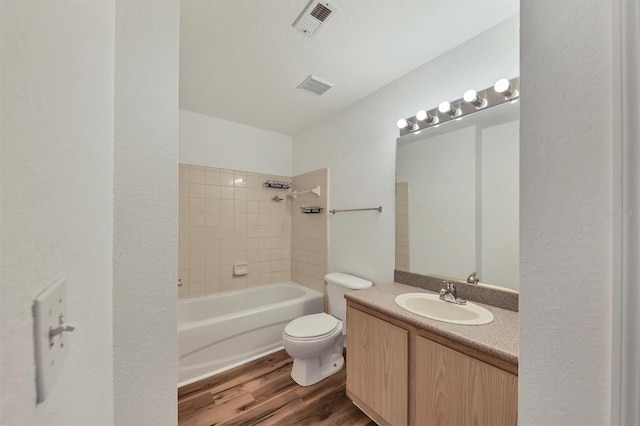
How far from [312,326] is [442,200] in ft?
4.41

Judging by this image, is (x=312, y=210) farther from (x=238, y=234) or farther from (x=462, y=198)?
(x=462, y=198)

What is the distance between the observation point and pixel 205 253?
2.61 m

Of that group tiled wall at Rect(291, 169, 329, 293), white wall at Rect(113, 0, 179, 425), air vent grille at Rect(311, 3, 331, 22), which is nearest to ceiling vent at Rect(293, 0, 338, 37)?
air vent grille at Rect(311, 3, 331, 22)

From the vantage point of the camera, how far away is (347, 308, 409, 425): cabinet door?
1.28 metres

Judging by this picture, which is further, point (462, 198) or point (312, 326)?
point (312, 326)

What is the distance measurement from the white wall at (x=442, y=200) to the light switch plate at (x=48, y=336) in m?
1.73

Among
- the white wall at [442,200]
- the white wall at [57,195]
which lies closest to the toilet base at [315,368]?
the white wall at [442,200]

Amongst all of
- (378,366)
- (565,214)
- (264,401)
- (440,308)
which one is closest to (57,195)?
(565,214)

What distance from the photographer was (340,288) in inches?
85.0

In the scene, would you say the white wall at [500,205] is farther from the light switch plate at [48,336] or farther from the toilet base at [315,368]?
the light switch plate at [48,336]

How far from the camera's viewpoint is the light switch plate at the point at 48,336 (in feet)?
0.87

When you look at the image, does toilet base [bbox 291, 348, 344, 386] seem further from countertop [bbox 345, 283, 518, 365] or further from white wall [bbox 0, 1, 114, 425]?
white wall [bbox 0, 1, 114, 425]

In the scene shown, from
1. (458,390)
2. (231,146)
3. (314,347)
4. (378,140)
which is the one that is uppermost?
(231,146)

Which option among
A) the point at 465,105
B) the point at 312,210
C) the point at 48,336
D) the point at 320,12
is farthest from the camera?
the point at 312,210
